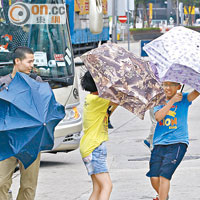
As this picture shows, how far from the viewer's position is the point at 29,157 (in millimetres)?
5418

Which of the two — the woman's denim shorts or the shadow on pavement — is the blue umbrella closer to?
the woman's denim shorts

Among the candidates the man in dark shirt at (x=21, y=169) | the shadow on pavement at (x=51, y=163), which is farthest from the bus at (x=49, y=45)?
the man in dark shirt at (x=21, y=169)

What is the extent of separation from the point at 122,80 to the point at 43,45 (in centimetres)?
399

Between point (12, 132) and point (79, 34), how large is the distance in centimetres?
2143

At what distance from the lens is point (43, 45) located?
30.6 feet

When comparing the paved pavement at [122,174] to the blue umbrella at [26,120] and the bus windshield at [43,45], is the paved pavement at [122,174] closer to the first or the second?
the bus windshield at [43,45]

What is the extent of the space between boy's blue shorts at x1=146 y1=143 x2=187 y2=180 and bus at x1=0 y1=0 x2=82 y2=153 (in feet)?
10.2

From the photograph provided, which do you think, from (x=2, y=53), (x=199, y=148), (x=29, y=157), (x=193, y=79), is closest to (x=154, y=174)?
(x=193, y=79)

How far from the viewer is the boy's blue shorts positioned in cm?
611

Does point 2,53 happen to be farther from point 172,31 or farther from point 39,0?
point 172,31

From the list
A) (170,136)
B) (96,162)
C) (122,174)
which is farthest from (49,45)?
(96,162)

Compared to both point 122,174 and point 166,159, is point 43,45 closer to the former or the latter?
point 122,174

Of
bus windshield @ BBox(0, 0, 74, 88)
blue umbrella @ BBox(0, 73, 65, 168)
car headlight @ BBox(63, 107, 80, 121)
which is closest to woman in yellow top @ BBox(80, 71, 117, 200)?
blue umbrella @ BBox(0, 73, 65, 168)

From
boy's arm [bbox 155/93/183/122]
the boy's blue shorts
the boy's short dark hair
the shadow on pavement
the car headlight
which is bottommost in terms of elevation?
the shadow on pavement
